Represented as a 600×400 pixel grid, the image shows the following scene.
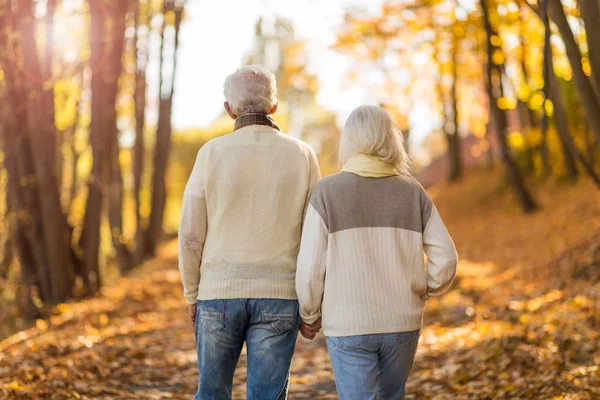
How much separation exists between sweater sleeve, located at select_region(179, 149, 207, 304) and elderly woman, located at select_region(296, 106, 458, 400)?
0.54 m

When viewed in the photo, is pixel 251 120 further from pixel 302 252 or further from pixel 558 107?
pixel 558 107

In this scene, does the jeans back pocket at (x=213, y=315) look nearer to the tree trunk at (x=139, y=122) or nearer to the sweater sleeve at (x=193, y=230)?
the sweater sleeve at (x=193, y=230)

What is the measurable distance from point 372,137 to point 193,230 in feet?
3.17

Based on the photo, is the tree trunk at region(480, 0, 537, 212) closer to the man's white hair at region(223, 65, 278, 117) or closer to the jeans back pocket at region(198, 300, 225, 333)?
the man's white hair at region(223, 65, 278, 117)

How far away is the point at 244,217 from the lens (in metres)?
3.40

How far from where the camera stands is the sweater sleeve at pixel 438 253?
10.7 ft

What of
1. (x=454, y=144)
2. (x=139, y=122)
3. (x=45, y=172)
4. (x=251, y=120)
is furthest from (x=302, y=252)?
(x=454, y=144)

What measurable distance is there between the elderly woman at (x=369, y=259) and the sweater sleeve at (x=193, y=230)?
0.54 meters

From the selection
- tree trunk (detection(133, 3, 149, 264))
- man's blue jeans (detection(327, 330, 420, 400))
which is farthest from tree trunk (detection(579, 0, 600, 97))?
tree trunk (detection(133, 3, 149, 264))

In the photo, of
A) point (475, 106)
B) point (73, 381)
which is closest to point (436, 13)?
point (475, 106)

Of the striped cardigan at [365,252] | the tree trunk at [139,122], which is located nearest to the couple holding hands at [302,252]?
the striped cardigan at [365,252]

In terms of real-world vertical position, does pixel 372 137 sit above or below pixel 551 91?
below

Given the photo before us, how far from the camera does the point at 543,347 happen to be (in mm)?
6270

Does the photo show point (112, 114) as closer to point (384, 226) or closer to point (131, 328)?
point (131, 328)
